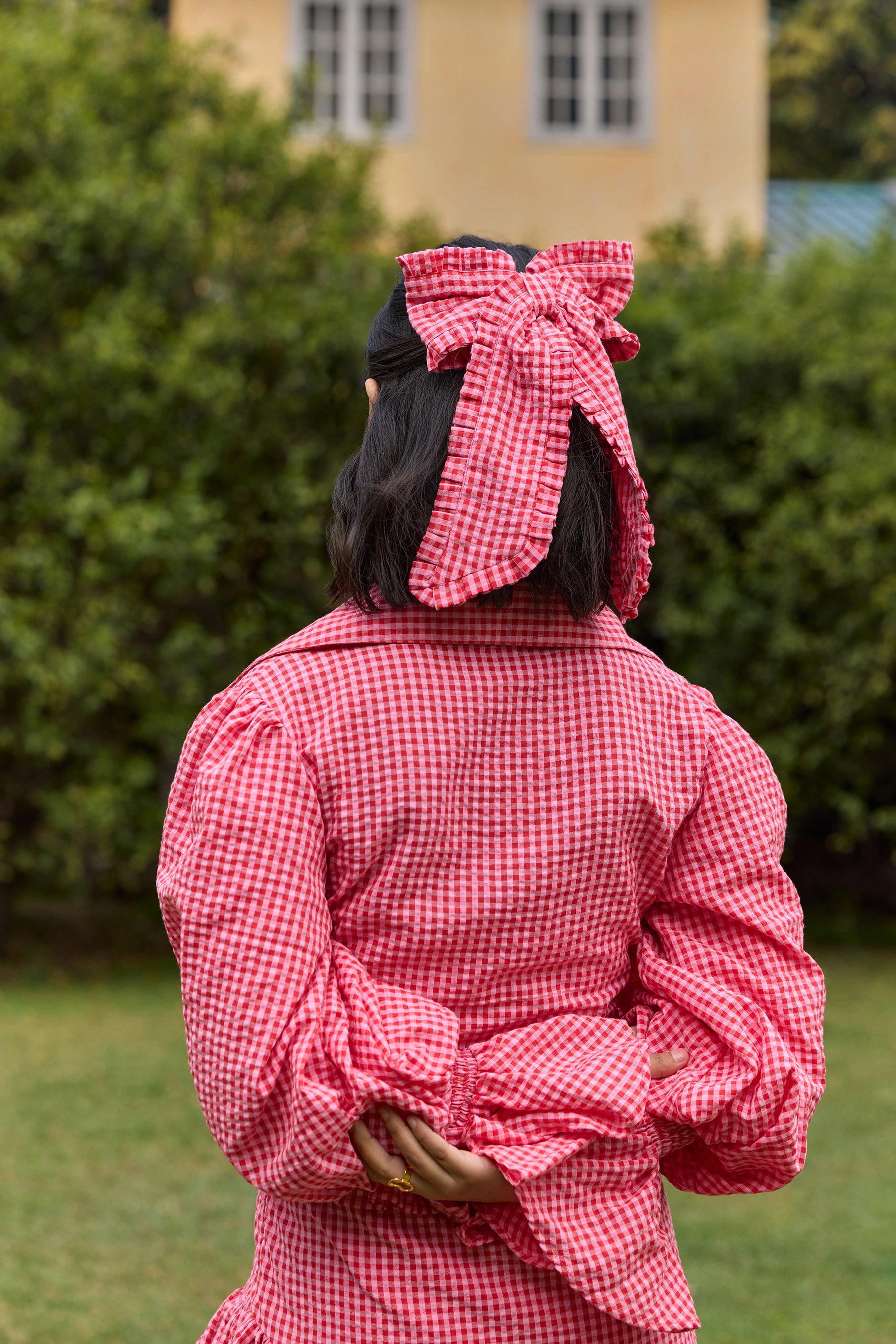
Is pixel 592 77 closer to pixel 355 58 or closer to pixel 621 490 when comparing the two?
pixel 355 58

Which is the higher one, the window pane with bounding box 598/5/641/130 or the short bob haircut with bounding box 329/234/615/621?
the window pane with bounding box 598/5/641/130

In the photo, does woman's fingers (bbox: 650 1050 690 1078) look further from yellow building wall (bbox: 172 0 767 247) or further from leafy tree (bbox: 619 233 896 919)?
yellow building wall (bbox: 172 0 767 247)

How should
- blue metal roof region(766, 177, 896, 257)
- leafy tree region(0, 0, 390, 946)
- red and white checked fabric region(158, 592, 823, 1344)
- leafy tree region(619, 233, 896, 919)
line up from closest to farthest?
red and white checked fabric region(158, 592, 823, 1344)
leafy tree region(0, 0, 390, 946)
leafy tree region(619, 233, 896, 919)
blue metal roof region(766, 177, 896, 257)

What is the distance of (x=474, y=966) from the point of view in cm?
157

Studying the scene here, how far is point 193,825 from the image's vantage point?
1.51 m

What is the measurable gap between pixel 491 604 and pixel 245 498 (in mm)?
6636

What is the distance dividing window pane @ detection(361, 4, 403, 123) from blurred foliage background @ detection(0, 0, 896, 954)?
589cm

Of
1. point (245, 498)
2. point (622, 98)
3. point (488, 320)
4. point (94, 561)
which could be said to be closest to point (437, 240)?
point (245, 498)

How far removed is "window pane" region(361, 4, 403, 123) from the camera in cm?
1469

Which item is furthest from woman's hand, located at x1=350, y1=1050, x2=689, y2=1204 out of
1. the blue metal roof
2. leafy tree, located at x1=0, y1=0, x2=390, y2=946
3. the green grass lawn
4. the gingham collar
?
the blue metal roof

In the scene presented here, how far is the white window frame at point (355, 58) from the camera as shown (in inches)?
573

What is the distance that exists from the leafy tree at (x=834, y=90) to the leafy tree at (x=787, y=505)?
13426 mm

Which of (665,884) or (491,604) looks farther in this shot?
(665,884)

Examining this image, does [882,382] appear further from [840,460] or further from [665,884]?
[665,884]
